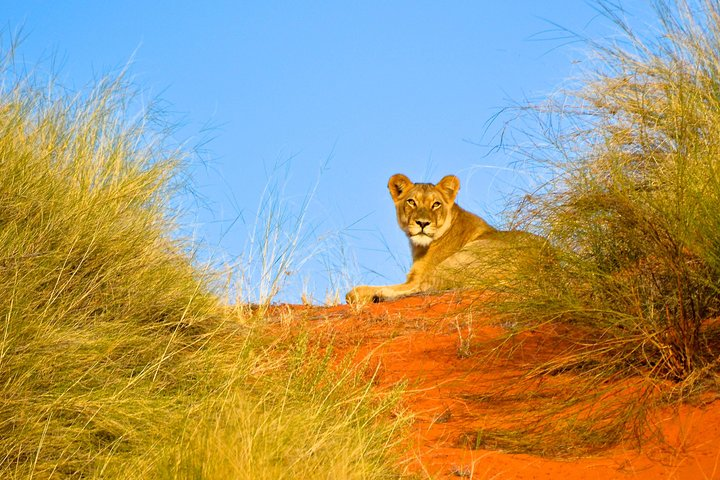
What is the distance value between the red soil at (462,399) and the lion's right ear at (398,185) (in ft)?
5.52

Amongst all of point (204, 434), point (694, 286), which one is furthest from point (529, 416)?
point (204, 434)

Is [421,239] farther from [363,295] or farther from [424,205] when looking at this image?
[363,295]

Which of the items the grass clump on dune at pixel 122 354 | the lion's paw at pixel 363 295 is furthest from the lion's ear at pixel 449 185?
the grass clump on dune at pixel 122 354

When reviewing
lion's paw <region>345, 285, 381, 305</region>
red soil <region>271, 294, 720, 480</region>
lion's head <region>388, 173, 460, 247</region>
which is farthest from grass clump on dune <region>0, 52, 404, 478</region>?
lion's head <region>388, 173, 460, 247</region>

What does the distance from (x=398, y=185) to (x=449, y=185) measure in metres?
0.60

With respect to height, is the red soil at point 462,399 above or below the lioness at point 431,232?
below

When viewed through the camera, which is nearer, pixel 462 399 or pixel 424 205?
pixel 462 399

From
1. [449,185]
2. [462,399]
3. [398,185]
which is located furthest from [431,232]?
[462,399]

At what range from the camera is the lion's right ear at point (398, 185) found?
10.6m

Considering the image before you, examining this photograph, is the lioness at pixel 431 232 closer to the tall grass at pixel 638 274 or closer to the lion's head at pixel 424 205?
the lion's head at pixel 424 205

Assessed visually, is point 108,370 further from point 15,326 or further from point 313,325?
point 313,325

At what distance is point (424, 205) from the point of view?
10406mm

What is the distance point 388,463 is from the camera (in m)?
4.66

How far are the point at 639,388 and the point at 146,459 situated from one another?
2.92 metres
